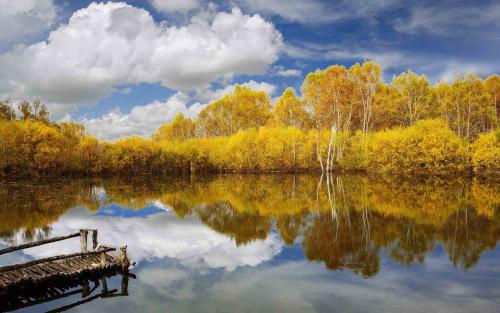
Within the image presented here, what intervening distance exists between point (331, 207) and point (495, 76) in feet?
133

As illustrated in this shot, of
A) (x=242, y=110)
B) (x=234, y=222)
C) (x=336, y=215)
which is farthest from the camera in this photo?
(x=242, y=110)

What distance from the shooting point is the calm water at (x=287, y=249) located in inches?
328

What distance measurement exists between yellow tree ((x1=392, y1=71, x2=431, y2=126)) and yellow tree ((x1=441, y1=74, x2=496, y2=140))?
7.39 feet

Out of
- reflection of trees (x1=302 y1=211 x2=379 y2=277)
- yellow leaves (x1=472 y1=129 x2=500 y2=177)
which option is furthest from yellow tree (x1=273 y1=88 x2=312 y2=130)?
reflection of trees (x1=302 y1=211 x2=379 y2=277)

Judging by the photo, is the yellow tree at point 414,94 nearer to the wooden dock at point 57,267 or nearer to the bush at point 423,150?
the bush at point 423,150

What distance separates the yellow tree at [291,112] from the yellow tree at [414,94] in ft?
39.2

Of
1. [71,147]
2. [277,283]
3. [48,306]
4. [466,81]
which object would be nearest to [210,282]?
[277,283]

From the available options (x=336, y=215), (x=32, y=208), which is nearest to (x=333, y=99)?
(x=336, y=215)

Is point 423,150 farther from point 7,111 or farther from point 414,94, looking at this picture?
point 7,111

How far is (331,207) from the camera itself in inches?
778

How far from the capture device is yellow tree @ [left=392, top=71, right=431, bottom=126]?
151 ft

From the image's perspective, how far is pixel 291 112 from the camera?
52906mm

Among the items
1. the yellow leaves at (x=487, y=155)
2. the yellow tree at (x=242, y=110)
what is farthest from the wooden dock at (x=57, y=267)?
the yellow tree at (x=242, y=110)

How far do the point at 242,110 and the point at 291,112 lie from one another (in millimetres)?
13027
